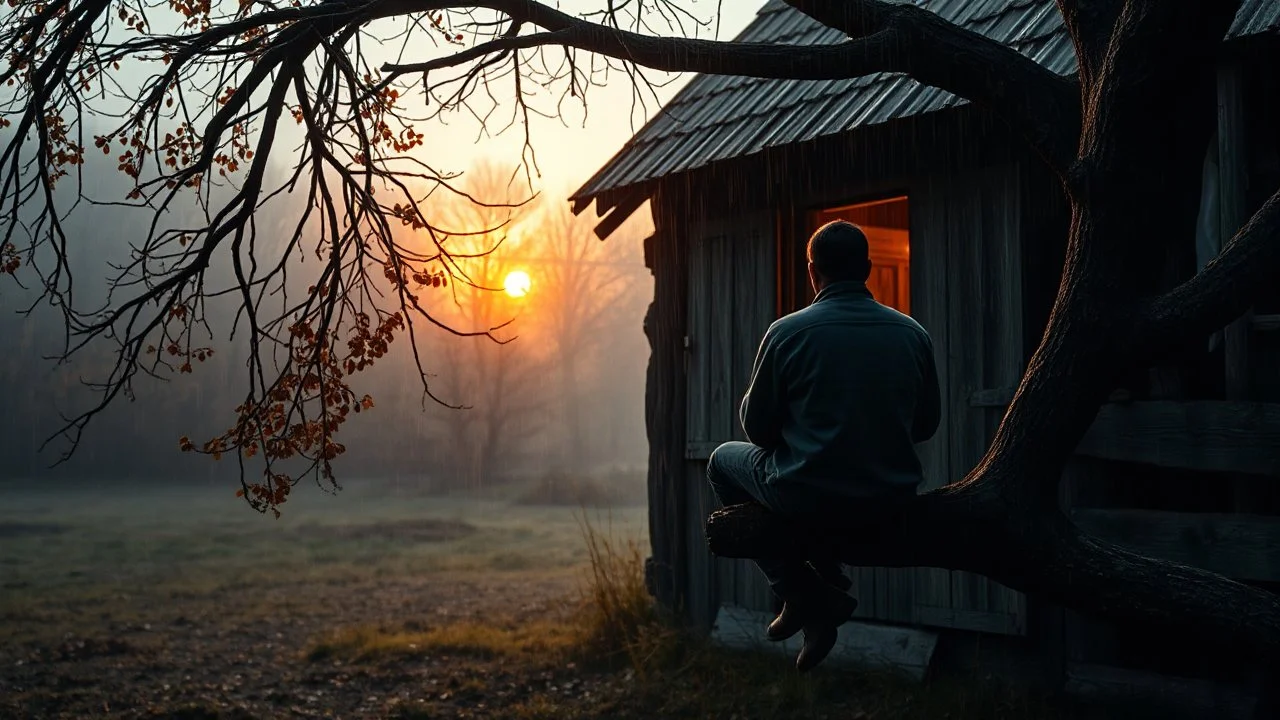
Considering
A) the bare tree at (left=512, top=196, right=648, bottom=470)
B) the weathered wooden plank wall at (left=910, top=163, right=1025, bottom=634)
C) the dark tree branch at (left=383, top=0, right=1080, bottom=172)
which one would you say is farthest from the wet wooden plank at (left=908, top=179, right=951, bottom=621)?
the bare tree at (left=512, top=196, right=648, bottom=470)

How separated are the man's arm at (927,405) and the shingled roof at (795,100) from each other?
3.35m

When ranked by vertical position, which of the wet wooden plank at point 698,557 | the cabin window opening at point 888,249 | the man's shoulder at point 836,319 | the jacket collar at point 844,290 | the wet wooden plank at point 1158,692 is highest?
the cabin window opening at point 888,249

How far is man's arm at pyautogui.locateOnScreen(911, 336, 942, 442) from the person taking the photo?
4.24m

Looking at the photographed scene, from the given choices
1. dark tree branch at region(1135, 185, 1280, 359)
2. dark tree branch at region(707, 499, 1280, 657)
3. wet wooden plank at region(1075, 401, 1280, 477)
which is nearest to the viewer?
dark tree branch at region(707, 499, 1280, 657)

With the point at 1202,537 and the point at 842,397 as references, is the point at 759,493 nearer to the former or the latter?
the point at 842,397

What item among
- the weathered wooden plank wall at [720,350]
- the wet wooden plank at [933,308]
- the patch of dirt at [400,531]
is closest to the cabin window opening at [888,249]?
the weathered wooden plank wall at [720,350]

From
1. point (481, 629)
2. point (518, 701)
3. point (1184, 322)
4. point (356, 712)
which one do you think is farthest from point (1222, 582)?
point (481, 629)

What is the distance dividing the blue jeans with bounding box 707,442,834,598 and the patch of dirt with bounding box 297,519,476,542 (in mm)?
21254

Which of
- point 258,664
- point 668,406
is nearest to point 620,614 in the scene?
point 668,406

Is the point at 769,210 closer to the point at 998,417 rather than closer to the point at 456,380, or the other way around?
the point at 998,417

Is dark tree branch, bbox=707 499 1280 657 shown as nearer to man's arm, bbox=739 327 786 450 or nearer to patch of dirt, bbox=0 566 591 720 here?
man's arm, bbox=739 327 786 450

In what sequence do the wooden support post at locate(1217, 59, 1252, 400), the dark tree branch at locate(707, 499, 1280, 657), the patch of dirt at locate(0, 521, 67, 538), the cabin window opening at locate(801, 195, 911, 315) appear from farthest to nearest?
the patch of dirt at locate(0, 521, 67, 538), the cabin window opening at locate(801, 195, 911, 315), the wooden support post at locate(1217, 59, 1252, 400), the dark tree branch at locate(707, 499, 1280, 657)

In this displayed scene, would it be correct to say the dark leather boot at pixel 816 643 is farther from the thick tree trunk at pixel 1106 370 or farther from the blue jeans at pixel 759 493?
the thick tree trunk at pixel 1106 370

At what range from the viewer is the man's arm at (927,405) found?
13.9ft
